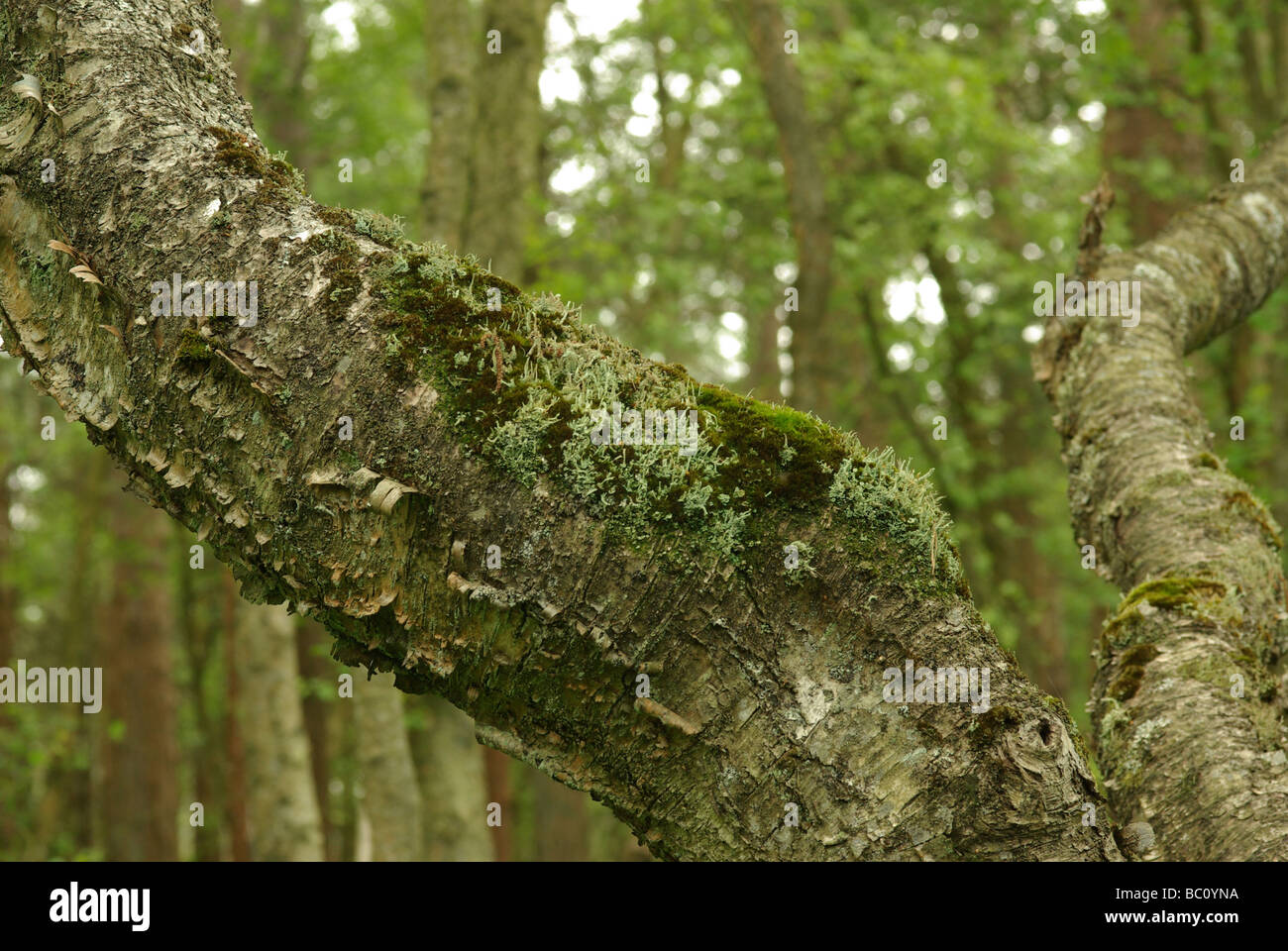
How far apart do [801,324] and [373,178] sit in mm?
7949

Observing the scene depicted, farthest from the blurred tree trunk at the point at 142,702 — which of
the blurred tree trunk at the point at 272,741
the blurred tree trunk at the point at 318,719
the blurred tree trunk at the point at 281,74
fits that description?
the blurred tree trunk at the point at 281,74

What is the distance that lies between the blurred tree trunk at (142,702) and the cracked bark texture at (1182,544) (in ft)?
32.8

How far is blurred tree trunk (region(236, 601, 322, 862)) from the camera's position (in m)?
7.93

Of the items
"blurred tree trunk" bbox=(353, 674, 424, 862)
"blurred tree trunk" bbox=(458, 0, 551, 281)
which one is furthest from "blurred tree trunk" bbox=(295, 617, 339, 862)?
"blurred tree trunk" bbox=(458, 0, 551, 281)

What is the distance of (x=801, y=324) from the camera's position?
832cm

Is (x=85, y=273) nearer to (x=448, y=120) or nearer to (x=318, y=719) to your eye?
(x=448, y=120)

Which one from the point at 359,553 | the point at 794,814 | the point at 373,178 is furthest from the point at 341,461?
the point at 373,178

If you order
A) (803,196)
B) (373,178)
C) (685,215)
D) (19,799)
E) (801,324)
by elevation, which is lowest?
(19,799)

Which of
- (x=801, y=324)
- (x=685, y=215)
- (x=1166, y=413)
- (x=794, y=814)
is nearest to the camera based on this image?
(x=794, y=814)

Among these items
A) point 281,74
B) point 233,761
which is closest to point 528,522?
point 233,761

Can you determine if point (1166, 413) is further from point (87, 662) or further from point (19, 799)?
point (87, 662)

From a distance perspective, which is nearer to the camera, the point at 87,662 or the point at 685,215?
→ the point at 685,215

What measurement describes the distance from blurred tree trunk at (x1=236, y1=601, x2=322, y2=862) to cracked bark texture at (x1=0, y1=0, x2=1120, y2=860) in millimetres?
6389

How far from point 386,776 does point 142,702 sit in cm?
623
